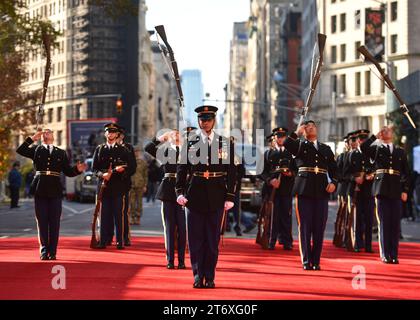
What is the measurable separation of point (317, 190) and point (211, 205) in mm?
2926

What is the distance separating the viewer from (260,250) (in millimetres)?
18250

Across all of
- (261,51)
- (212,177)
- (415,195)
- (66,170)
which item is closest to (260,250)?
(66,170)

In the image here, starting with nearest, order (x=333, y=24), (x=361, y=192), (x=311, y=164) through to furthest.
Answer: (x=311, y=164) → (x=361, y=192) → (x=333, y=24)

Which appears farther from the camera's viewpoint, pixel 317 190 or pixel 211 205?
pixel 317 190

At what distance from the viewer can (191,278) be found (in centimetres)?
1284

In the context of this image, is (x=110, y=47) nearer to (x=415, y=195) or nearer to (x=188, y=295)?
(x=415, y=195)

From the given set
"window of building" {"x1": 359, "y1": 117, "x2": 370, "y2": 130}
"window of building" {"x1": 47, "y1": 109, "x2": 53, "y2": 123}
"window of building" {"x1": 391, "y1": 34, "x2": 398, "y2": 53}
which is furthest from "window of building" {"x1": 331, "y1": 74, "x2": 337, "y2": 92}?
"window of building" {"x1": 47, "y1": 109, "x2": 53, "y2": 123}

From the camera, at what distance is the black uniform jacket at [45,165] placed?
1579cm

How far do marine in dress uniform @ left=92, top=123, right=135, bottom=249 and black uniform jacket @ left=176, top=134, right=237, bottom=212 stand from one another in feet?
19.3

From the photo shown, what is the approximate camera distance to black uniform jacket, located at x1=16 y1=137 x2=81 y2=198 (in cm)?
1579

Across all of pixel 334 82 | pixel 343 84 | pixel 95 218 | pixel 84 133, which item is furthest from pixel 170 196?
pixel 334 82

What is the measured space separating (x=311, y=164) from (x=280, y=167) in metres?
4.14

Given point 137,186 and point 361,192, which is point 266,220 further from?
point 137,186

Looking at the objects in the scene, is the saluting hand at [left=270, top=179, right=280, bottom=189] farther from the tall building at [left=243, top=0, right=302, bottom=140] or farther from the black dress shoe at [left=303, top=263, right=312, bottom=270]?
the tall building at [left=243, top=0, right=302, bottom=140]
